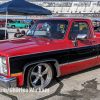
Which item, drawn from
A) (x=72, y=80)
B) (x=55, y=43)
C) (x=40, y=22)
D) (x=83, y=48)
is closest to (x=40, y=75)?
(x=55, y=43)

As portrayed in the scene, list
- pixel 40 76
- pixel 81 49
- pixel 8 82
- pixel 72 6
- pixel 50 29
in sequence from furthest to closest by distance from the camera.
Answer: pixel 72 6
pixel 50 29
pixel 81 49
pixel 40 76
pixel 8 82

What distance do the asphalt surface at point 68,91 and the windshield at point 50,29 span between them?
50.5 inches

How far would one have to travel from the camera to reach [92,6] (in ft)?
227

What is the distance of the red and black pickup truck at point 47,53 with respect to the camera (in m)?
3.29

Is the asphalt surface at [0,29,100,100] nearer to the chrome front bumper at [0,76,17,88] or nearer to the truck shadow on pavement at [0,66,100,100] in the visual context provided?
the truck shadow on pavement at [0,66,100,100]

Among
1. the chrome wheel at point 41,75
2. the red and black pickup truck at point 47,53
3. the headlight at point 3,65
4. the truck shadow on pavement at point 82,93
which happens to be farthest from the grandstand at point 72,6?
the headlight at point 3,65

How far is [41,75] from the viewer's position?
12.7 ft

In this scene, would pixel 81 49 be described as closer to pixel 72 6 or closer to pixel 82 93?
pixel 82 93

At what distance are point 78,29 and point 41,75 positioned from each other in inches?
69.7

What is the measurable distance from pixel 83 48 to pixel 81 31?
0.59 metres

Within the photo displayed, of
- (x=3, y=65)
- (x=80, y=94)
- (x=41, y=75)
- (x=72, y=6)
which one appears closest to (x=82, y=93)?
(x=80, y=94)

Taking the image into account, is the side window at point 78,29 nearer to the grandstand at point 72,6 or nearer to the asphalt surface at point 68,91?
the asphalt surface at point 68,91

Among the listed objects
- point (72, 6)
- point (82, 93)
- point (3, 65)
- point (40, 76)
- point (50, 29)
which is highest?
point (72, 6)

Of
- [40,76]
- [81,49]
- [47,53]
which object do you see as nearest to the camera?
[47,53]
